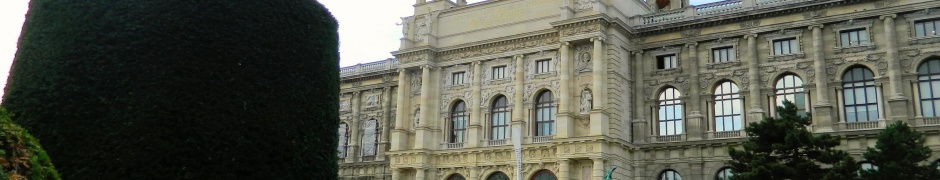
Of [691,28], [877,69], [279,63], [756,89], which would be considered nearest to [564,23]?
[691,28]

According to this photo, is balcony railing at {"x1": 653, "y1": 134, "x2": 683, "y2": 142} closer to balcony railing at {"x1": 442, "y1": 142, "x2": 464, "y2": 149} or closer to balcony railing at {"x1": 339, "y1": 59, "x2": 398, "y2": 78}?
balcony railing at {"x1": 442, "y1": 142, "x2": 464, "y2": 149}

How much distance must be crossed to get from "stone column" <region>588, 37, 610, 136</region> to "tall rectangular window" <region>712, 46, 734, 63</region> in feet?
14.9

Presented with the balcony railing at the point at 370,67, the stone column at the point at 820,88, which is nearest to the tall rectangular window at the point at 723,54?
the stone column at the point at 820,88

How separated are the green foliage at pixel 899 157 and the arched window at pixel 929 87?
6.24 metres

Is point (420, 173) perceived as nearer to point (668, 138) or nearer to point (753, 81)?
point (668, 138)

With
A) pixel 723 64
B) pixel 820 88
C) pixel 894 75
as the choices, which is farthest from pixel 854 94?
pixel 723 64

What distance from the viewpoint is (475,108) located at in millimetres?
41438

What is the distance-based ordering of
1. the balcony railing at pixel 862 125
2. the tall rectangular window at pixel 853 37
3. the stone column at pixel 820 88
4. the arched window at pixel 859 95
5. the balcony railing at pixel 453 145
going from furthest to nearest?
the balcony railing at pixel 453 145, the tall rectangular window at pixel 853 37, the stone column at pixel 820 88, the arched window at pixel 859 95, the balcony railing at pixel 862 125

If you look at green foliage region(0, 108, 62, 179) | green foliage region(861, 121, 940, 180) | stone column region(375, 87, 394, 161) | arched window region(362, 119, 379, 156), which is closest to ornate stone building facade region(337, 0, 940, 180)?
stone column region(375, 87, 394, 161)

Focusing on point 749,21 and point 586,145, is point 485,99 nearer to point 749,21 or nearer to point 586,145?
point 586,145

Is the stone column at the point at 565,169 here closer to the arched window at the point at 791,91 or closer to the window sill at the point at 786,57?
the arched window at the point at 791,91

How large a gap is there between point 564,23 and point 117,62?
26.3 metres

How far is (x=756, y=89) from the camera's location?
116 feet

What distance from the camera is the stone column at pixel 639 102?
37719 millimetres
